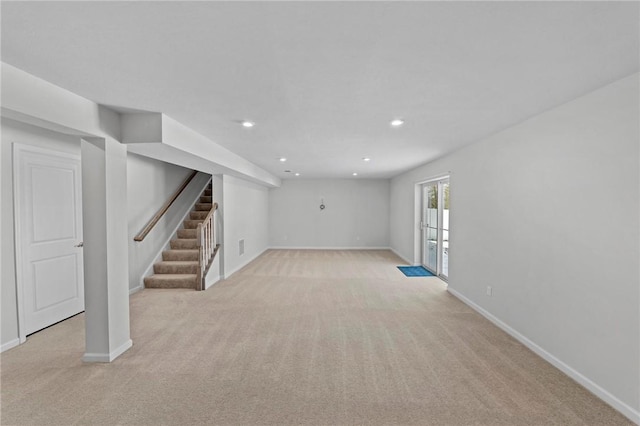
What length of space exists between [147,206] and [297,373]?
14.3 ft

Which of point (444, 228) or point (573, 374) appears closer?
point (573, 374)

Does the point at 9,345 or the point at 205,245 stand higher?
the point at 205,245

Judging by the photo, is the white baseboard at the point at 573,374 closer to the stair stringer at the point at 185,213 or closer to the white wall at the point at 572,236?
the white wall at the point at 572,236

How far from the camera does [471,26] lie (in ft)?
4.63

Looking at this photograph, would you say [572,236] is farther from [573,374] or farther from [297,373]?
[297,373]

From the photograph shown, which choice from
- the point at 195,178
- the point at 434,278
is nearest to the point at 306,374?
the point at 434,278

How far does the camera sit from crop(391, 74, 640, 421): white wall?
78.9 inches

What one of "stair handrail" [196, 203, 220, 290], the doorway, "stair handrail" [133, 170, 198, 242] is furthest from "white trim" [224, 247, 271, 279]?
the doorway

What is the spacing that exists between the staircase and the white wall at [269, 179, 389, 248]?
341 centimetres

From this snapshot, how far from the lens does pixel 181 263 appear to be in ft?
17.8

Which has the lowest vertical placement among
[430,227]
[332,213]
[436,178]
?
[430,227]

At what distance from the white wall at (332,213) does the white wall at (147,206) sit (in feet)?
12.7

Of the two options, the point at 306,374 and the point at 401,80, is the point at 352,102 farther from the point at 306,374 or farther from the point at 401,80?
the point at 306,374

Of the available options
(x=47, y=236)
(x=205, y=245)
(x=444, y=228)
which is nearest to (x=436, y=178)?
(x=444, y=228)
